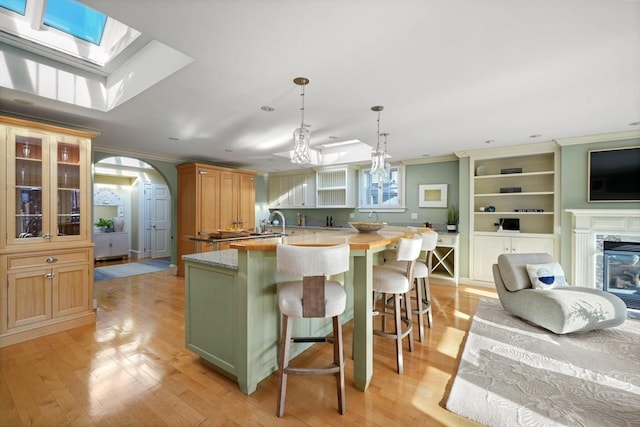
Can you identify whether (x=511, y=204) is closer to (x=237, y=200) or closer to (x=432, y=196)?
(x=432, y=196)

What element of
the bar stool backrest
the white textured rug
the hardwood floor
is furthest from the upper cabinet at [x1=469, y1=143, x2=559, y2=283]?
the bar stool backrest

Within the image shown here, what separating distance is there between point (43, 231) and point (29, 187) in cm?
47

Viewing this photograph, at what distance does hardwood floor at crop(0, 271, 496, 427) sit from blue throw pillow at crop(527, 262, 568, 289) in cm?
106

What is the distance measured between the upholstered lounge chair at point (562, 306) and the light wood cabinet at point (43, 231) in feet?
16.0

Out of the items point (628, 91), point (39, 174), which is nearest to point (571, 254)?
point (628, 91)

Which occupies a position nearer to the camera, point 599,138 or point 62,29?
point 62,29

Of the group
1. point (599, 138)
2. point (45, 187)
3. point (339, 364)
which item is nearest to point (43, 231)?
point (45, 187)

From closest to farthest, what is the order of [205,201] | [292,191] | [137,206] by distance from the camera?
1. [205,201]
2. [292,191]
3. [137,206]

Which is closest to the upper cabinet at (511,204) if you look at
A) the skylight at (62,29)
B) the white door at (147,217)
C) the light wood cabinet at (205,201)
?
the light wood cabinet at (205,201)

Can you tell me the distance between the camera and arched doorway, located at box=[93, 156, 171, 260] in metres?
7.61

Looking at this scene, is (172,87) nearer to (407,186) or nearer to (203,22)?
(203,22)

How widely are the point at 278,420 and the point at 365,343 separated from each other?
71 cm

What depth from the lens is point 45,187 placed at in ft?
9.62

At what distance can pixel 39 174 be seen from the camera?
292cm
